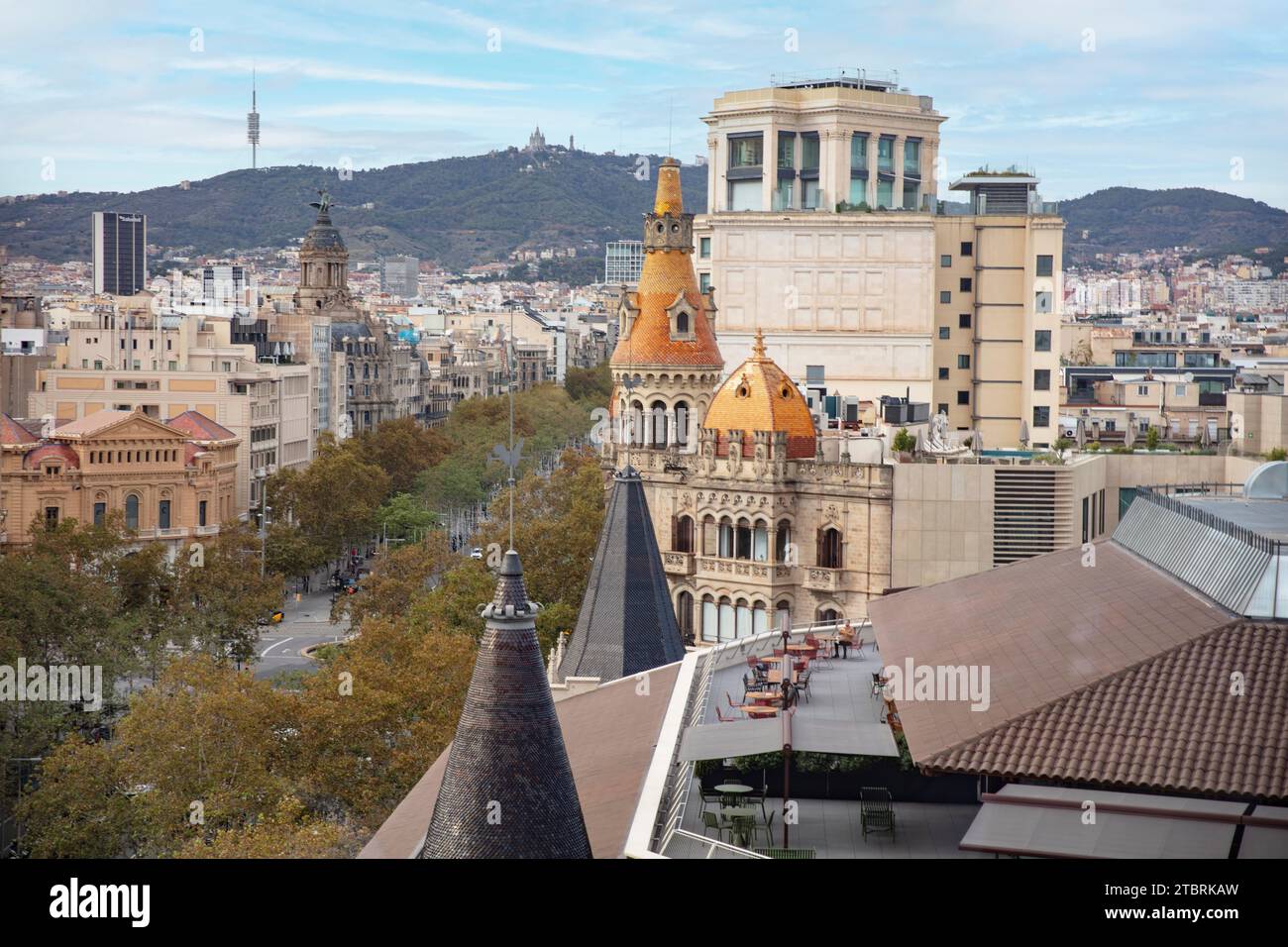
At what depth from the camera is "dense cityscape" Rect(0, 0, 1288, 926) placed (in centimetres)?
2292

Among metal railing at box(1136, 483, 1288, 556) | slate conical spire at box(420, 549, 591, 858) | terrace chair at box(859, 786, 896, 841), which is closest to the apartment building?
metal railing at box(1136, 483, 1288, 556)

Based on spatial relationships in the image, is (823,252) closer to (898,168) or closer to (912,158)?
(898,168)

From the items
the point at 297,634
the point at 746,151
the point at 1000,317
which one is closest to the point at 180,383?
the point at 297,634

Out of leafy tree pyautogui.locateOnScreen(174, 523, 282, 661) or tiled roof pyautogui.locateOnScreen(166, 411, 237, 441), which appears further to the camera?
tiled roof pyautogui.locateOnScreen(166, 411, 237, 441)

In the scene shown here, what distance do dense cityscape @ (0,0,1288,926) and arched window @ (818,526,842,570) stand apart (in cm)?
13

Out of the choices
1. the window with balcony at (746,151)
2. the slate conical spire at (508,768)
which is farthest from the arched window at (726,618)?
the slate conical spire at (508,768)

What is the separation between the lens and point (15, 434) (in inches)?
3878

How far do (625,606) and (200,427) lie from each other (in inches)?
2598

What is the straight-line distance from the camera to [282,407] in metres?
129

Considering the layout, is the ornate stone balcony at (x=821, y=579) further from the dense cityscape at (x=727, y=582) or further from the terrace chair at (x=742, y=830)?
the terrace chair at (x=742, y=830)

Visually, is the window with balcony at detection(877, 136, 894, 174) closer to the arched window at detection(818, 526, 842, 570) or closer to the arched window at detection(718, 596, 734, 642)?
the arched window at detection(818, 526, 842, 570)
